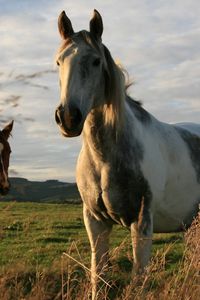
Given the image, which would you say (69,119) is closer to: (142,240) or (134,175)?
(134,175)

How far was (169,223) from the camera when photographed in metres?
6.20

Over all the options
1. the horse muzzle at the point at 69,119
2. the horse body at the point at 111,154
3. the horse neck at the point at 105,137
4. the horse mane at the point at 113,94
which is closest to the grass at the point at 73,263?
the horse body at the point at 111,154

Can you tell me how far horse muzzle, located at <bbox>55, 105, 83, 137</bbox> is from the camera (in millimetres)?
4762

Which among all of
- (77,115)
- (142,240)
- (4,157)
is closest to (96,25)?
(77,115)

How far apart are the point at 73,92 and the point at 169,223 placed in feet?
7.20

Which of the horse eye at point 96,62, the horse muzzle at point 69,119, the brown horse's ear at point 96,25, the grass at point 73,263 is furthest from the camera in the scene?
the brown horse's ear at point 96,25

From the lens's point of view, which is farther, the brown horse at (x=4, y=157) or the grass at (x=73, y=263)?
the brown horse at (x=4, y=157)

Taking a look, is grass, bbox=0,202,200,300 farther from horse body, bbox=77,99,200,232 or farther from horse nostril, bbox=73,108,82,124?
horse nostril, bbox=73,108,82,124

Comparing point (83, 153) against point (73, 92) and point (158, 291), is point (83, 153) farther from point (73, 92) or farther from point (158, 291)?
point (158, 291)

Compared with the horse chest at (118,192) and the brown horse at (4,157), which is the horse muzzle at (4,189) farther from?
the horse chest at (118,192)

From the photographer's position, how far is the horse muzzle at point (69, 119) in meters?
4.76

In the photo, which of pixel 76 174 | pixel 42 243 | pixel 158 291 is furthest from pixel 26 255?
pixel 158 291

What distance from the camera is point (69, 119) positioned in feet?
15.6

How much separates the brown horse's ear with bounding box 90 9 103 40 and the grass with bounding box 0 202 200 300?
1.93m
